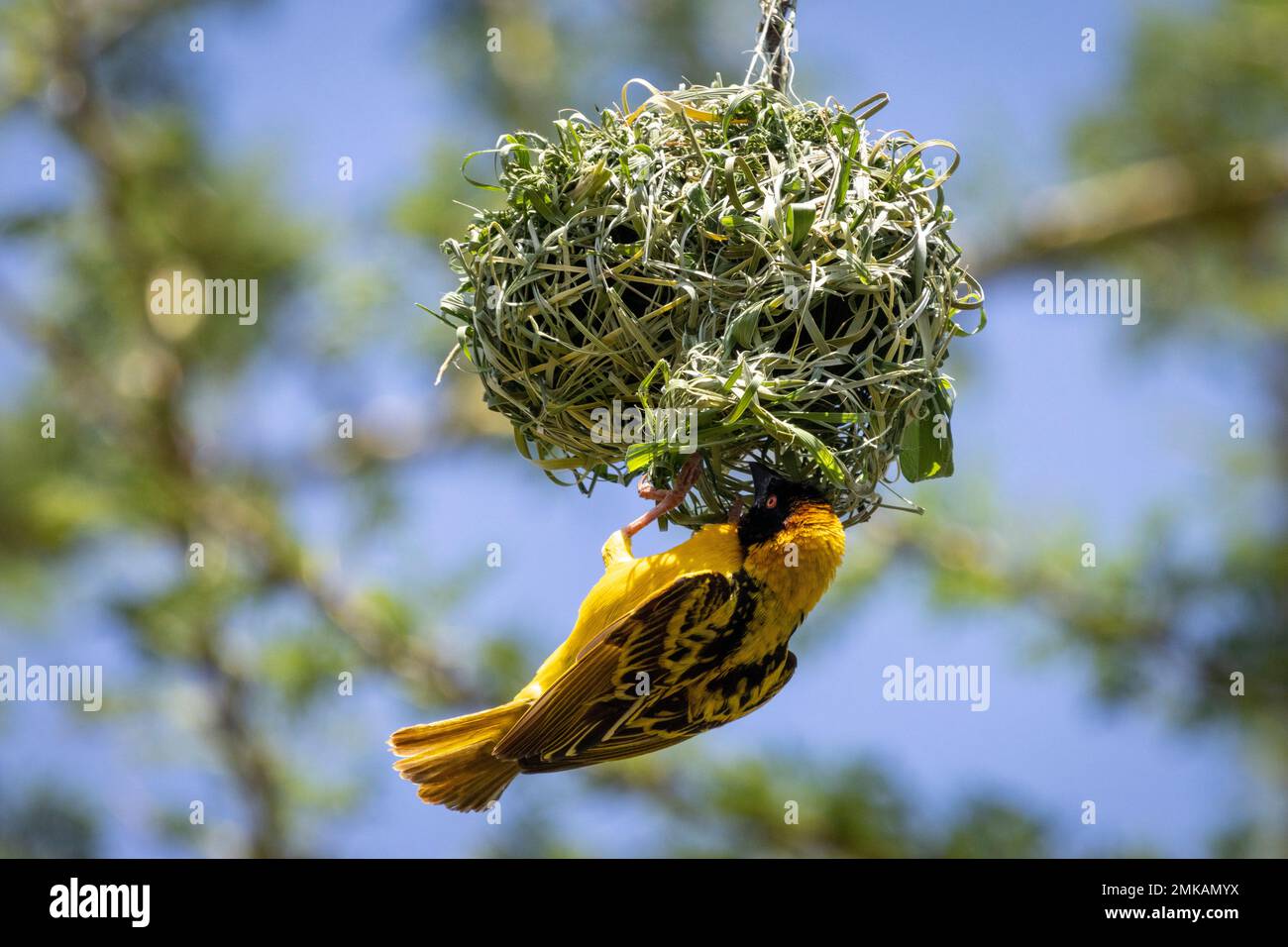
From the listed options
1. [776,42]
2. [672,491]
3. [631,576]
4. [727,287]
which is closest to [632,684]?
[631,576]

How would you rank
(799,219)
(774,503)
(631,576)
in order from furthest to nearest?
(631,576)
(774,503)
(799,219)

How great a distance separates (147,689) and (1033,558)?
4.02m

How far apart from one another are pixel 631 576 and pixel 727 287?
56 centimetres

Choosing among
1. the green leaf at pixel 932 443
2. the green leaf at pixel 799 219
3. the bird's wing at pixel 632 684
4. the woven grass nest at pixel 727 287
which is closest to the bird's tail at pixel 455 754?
the bird's wing at pixel 632 684

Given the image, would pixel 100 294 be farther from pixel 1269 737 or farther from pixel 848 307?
pixel 1269 737

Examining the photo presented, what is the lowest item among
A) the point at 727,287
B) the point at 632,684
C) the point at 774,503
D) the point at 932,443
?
the point at 632,684

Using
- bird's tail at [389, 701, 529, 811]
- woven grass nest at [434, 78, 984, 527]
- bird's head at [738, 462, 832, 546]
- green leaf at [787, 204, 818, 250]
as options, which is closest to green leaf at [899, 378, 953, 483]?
woven grass nest at [434, 78, 984, 527]

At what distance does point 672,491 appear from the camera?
2453 millimetres

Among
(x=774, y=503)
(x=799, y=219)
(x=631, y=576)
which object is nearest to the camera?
(x=799, y=219)

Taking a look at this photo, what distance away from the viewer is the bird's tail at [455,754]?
2.50 meters

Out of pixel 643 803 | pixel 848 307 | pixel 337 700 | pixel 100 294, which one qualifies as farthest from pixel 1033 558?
pixel 100 294

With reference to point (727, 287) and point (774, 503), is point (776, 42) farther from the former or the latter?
point (774, 503)

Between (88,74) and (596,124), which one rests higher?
(88,74)

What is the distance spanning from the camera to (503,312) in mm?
2406
